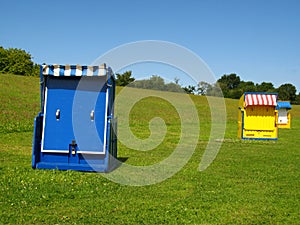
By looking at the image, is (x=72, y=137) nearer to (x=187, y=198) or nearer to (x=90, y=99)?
(x=90, y=99)

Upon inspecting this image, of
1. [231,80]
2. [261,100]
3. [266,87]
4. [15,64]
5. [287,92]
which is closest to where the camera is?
[261,100]

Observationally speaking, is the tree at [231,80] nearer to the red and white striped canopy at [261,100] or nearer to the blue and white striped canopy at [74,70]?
the red and white striped canopy at [261,100]

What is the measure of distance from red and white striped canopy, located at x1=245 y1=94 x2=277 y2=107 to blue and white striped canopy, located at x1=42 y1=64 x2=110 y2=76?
40.5 feet

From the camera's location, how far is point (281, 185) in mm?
7820

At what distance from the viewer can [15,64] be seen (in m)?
99.1

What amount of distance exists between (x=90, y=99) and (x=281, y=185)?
14.4ft

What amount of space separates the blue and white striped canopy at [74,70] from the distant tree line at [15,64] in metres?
92.1

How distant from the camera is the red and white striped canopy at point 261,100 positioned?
763 inches

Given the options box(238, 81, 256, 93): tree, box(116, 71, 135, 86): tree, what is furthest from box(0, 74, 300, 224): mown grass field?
box(238, 81, 256, 93): tree

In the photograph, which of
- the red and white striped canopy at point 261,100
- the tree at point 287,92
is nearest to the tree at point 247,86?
the tree at point 287,92

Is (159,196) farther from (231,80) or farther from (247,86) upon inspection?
(231,80)

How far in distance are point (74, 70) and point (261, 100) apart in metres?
13.0

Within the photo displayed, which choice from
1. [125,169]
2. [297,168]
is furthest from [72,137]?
[297,168]

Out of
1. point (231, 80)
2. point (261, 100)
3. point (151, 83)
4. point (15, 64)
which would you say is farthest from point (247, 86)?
point (151, 83)
